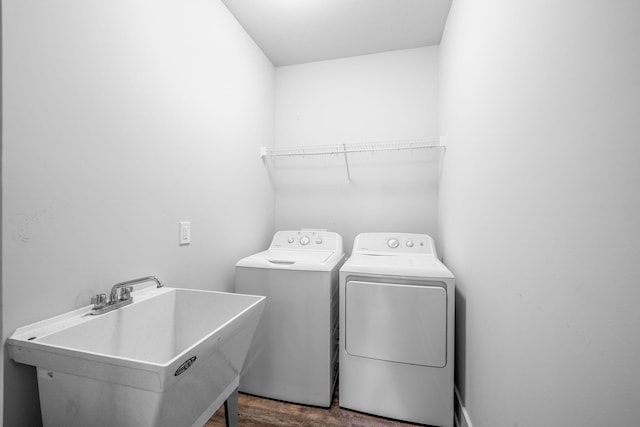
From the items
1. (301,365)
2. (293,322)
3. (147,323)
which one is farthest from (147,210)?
(301,365)

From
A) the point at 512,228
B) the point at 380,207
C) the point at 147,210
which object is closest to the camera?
the point at 512,228

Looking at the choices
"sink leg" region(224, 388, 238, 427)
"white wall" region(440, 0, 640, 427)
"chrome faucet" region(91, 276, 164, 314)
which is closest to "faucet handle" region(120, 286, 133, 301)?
"chrome faucet" region(91, 276, 164, 314)

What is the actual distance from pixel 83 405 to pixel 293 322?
1.05 metres

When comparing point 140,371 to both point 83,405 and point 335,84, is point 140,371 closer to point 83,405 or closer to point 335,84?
point 83,405

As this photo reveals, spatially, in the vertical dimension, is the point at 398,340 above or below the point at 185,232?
below

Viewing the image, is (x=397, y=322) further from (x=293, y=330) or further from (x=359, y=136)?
(x=359, y=136)

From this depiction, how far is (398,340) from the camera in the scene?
59.1 inches

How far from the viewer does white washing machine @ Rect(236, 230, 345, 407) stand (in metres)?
1.61

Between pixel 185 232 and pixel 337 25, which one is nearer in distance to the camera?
pixel 185 232

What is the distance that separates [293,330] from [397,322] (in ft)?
2.10

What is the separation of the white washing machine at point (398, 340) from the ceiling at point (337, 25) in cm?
177

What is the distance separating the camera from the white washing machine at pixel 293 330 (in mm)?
1613

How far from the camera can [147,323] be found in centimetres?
109

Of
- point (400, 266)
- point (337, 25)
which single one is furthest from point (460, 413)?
point (337, 25)
